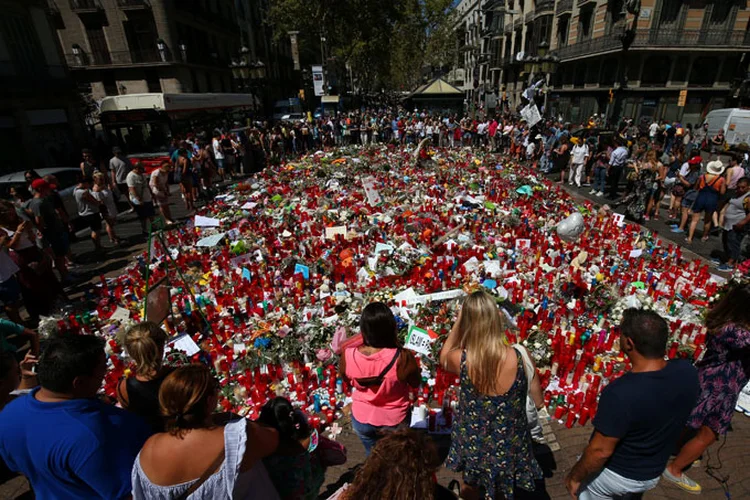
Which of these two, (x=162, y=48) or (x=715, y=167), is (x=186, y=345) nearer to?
(x=715, y=167)

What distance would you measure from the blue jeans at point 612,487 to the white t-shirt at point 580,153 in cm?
1240

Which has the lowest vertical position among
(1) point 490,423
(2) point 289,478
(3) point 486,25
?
(2) point 289,478

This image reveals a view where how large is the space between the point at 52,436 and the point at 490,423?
2.36m

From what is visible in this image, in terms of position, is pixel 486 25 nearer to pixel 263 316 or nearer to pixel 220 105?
pixel 220 105

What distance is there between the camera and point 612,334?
16.2ft

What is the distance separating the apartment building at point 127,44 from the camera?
2912 cm

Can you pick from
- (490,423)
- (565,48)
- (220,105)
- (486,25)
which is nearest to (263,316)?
(490,423)

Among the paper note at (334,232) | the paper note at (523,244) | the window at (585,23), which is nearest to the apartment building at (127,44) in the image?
the paper note at (334,232)

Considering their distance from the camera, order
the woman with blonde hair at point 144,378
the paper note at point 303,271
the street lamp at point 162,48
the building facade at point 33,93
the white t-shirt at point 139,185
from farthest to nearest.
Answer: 1. the street lamp at point 162,48
2. the building facade at point 33,93
3. the white t-shirt at point 139,185
4. the paper note at point 303,271
5. the woman with blonde hair at point 144,378

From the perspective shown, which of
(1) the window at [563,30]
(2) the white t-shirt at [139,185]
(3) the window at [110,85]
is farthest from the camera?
(1) the window at [563,30]

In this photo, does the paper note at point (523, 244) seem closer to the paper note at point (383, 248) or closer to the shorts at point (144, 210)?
the paper note at point (383, 248)

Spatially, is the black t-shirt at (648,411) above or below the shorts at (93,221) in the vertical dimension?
above

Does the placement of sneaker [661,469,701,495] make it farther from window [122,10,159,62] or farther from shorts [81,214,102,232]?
window [122,10,159,62]

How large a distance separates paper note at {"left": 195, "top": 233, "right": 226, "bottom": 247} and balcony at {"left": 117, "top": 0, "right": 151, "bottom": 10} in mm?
29465
